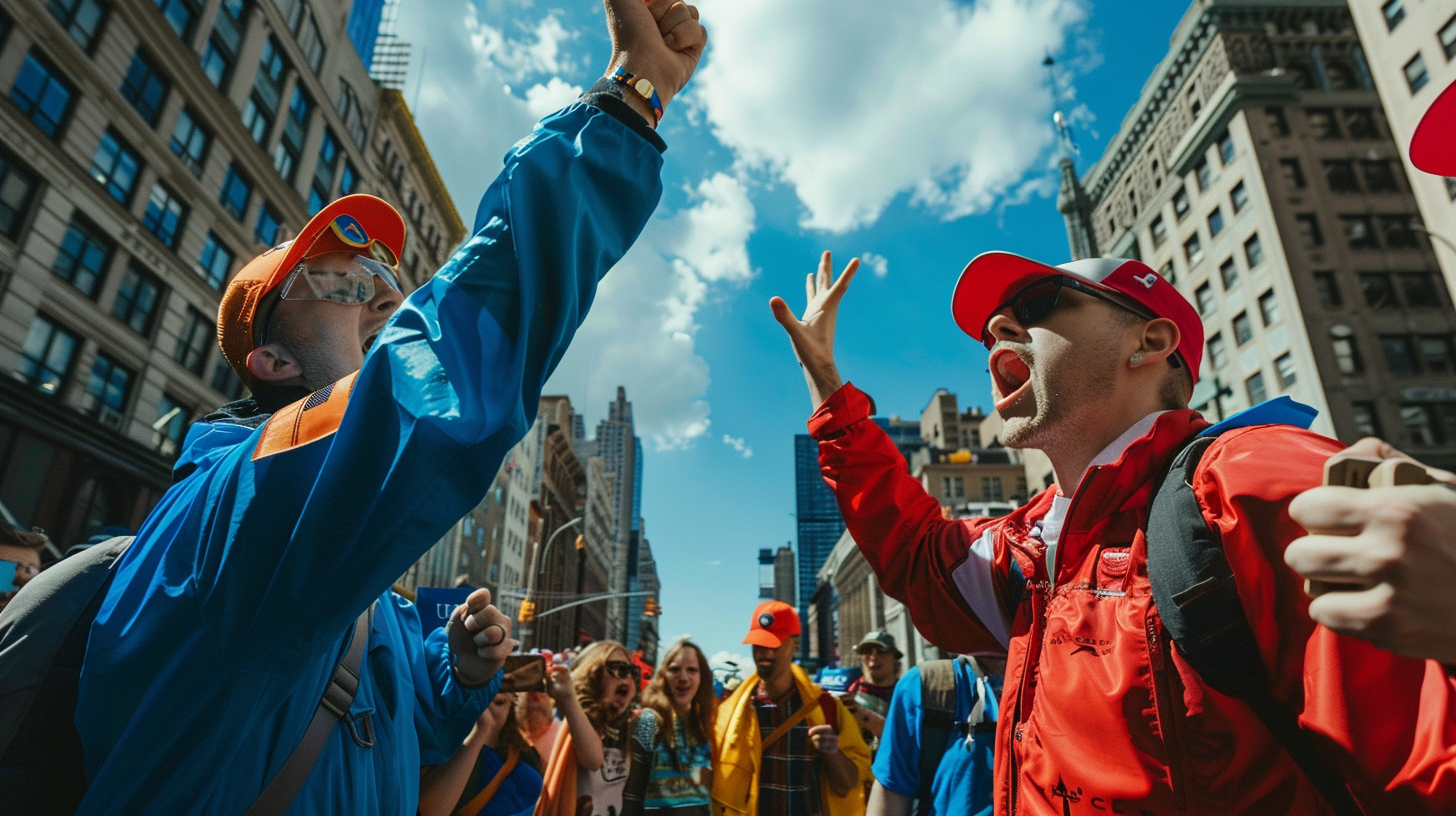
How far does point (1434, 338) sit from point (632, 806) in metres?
45.2

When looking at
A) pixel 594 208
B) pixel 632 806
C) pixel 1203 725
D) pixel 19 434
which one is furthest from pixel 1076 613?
pixel 19 434

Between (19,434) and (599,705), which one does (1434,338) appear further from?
(19,434)

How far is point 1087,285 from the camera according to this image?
2268 mm

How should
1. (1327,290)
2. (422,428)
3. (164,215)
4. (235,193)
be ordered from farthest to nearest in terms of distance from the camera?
(1327,290)
(235,193)
(164,215)
(422,428)

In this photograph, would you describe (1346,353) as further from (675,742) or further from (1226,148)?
(675,742)

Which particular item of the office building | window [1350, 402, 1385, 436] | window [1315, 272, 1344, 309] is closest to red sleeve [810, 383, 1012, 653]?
the office building

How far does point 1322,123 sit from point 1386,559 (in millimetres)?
52122

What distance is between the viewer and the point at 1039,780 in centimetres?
182

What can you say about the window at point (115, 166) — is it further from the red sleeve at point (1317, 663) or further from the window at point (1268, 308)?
the window at point (1268, 308)

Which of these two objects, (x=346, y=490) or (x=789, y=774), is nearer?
(x=346, y=490)

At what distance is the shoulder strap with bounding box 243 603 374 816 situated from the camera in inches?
60.1

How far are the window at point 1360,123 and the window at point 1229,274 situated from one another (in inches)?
354

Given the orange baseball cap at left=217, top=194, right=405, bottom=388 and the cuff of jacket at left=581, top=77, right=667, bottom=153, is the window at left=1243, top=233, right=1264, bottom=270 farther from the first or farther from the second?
the cuff of jacket at left=581, top=77, right=667, bottom=153

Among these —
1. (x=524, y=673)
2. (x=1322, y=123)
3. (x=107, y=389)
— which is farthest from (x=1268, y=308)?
(x=107, y=389)
